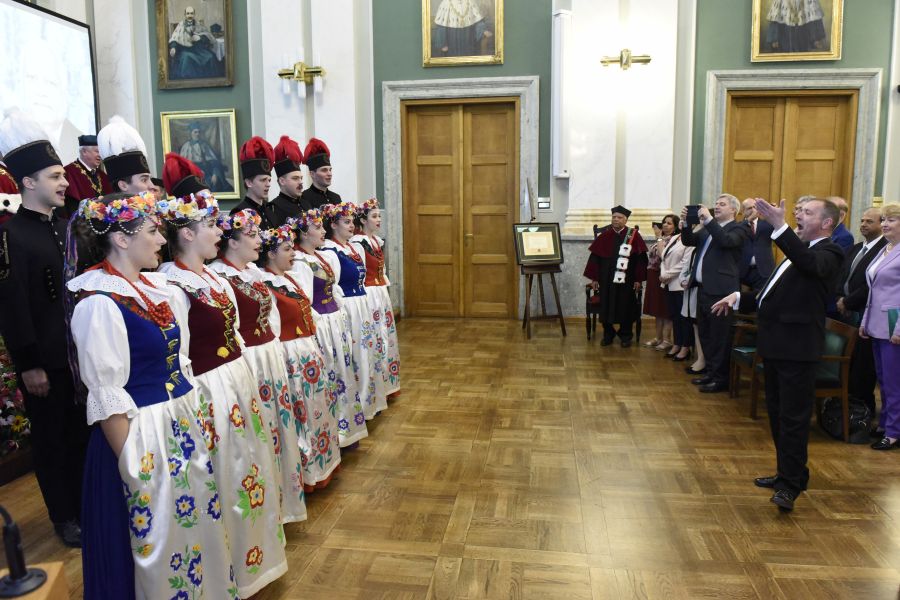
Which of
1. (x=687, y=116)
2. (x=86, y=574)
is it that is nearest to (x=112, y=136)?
(x=86, y=574)

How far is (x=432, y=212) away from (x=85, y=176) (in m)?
5.82

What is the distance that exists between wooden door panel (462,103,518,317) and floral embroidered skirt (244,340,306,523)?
21.2ft

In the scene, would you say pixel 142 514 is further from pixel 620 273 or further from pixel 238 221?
pixel 620 273

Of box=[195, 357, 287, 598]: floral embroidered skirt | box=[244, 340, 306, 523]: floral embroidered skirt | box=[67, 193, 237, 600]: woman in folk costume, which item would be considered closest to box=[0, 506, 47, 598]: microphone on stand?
box=[67, 193, 237, 600]: woman in folk costume

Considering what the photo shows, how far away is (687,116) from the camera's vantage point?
29.3 feet

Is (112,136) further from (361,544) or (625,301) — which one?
(625,301)

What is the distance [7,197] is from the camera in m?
3.96

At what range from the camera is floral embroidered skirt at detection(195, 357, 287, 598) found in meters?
2.58

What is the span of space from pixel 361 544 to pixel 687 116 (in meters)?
7.62

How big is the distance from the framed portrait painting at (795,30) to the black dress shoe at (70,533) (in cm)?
900

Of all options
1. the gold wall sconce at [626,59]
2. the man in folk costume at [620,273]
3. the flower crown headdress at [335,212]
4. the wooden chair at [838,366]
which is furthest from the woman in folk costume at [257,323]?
the gold wall sconce at [626,59]

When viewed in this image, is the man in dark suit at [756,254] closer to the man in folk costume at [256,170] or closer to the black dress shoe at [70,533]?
the man in folk costume at [256,170]

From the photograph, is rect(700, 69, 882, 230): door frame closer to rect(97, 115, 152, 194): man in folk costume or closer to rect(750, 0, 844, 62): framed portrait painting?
rect(750, 0, 844, 62): framed portrait painting

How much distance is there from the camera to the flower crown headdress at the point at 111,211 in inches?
90.9
